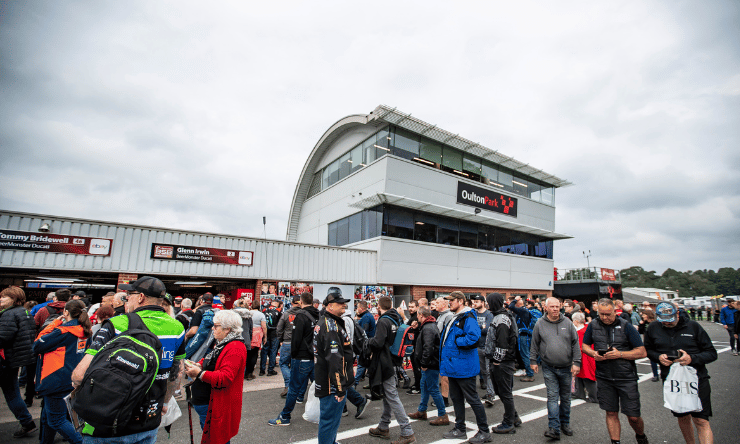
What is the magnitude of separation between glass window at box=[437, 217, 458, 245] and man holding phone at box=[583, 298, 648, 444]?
14030 millimetres

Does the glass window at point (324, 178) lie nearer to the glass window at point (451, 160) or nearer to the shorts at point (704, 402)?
the glass window at point (451, 160)

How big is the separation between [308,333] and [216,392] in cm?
243

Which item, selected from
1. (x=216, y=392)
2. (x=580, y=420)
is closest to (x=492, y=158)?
(x=580, y=420)

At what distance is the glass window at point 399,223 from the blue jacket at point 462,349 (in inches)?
469

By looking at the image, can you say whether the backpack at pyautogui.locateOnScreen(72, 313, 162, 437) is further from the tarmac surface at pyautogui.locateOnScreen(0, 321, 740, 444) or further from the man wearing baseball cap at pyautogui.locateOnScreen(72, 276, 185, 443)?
the tarmac surface at pyautogui.locateOnScreen(0, 321, 740, 444)

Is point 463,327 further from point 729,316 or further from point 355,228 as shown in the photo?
point 355,228

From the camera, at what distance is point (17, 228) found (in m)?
11.0

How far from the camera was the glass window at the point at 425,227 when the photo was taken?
59.4 ft

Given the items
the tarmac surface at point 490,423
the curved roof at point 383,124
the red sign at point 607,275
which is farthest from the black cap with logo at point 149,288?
the red sign at point 607,275

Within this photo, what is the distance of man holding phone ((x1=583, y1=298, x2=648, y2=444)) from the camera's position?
4.39 meters

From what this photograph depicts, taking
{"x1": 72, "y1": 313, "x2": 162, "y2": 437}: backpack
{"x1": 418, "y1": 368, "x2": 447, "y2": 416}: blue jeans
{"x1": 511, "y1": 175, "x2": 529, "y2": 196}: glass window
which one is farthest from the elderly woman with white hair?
{"x1": 511, "y1": 175, "x2": 529, "y2": 196}: glass window

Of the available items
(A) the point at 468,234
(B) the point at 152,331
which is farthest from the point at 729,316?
(B) the point at 152,331

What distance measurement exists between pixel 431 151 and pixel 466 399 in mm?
15784

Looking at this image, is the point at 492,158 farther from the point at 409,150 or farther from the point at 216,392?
the point at 216,392
